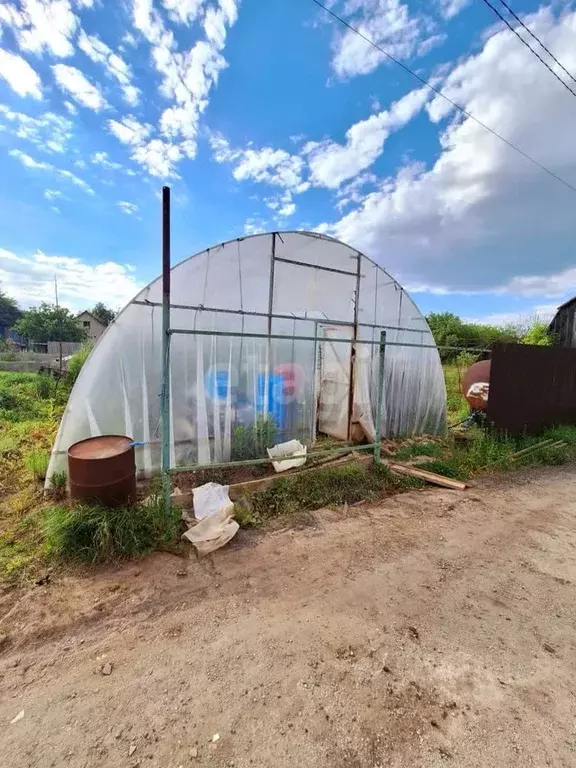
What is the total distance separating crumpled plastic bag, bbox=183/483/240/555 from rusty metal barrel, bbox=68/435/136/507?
2.20ft

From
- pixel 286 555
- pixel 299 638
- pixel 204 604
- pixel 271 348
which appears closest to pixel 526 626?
pixel 299 638

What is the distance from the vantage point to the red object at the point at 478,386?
7.87m

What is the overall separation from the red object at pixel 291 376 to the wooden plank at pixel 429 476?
1.85m

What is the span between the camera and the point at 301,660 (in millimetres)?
2084

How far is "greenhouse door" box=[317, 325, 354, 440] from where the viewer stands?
7000 millimetres

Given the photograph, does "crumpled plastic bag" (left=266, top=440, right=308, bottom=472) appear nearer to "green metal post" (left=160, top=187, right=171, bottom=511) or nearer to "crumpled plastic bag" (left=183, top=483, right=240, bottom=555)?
"crumpled plastic bag" (left=183, top=483, right=240, bottom=555)

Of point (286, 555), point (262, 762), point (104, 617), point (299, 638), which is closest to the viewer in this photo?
point (262, 762)

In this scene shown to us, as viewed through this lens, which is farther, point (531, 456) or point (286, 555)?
point (531, 456)

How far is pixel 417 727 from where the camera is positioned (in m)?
1.71

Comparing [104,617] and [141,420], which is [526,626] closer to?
[104,617]

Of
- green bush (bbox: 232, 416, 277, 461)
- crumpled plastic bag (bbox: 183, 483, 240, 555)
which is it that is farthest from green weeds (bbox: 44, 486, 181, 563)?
green bush (bbox: 232, 416, 277, 461)

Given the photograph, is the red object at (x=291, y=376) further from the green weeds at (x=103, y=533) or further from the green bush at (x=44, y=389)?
the green bush at (x=44, y=389)

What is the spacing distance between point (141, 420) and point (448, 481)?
4.22 m

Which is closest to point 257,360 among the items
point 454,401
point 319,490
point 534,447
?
point 319,490
